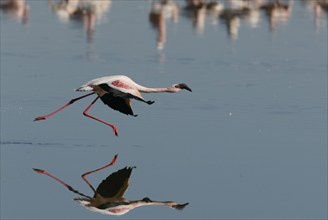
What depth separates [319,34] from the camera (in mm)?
17516

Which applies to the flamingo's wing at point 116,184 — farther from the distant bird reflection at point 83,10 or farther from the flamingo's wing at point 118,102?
the distant bird reflection at point 83,10

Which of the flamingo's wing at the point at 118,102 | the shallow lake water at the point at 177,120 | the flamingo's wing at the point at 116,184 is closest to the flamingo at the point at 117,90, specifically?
the flamingo's wing at the point at 118,102

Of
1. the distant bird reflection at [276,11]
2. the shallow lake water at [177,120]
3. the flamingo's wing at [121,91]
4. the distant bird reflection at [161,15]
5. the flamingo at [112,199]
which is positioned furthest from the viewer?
the distant bird reflection at [276,11]

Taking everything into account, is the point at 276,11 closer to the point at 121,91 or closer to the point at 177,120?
the point at 177,120

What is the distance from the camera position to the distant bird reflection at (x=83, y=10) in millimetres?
18353

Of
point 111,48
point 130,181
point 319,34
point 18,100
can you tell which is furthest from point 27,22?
point 130,181

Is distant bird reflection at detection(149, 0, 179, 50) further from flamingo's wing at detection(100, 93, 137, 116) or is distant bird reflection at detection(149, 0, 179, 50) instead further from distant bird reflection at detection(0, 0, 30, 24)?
flamingo's wing at detection(100, 93, 137, 116)

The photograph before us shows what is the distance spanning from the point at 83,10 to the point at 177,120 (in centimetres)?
965

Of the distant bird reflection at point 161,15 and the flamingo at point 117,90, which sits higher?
the flamingo at point 117,90

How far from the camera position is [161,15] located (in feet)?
62.3

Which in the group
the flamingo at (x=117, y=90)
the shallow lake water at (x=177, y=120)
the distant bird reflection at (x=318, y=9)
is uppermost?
the flamingo at (x=117, y=90)

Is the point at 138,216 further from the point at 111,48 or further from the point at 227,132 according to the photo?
the point at 111,48

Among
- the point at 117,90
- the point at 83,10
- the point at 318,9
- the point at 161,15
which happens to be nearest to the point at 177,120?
the point at 117,90

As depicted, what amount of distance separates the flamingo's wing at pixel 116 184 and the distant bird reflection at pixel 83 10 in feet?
27.8
